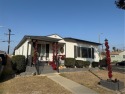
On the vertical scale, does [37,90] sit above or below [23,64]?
→ below

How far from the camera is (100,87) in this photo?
11.6 meters

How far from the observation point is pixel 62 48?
74.6 ft

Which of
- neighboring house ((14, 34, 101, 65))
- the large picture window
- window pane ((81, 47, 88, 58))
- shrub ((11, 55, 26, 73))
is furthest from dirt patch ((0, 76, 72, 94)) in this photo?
window pane ((81, 47, 88, 58))

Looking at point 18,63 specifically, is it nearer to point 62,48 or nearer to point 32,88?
point 32,88

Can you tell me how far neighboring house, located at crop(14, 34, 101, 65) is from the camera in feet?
63.4

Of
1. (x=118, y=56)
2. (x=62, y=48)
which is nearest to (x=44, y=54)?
(x=62, y=48)

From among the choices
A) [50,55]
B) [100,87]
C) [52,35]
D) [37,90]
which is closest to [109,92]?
[100,87]

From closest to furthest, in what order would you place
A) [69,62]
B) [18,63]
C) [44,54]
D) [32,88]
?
1. [32,88]
2. [18,63]
3. [69,62]
4. [44,54]

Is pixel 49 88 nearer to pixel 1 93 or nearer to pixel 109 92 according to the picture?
pixel 1 93

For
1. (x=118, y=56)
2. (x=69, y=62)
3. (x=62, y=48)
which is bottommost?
(x=69, y=62)

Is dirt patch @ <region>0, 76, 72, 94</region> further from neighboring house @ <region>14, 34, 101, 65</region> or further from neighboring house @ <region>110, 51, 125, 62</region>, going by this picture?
neighboring house @ <region>110, 51, 125, 62</region>

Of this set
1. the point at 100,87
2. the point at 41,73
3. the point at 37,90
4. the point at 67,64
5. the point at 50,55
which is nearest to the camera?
the point at 37,90

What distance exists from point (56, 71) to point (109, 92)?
743cm

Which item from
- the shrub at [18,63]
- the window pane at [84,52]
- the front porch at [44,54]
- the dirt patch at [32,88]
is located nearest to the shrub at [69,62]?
the front porch at [44,54]
